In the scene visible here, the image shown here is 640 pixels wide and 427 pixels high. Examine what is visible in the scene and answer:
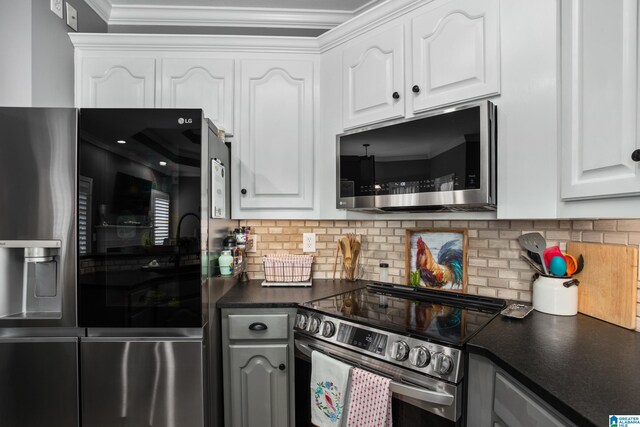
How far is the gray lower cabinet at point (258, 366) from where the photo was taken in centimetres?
155

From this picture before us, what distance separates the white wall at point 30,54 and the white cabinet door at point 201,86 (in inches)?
21.9

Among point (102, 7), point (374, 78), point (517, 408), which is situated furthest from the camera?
point (102, 7)

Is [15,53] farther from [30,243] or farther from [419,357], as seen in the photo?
[419,357]

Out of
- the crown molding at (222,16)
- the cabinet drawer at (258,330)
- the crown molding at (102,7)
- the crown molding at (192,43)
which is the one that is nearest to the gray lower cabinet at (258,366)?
the cabinet drawer at (258,330)

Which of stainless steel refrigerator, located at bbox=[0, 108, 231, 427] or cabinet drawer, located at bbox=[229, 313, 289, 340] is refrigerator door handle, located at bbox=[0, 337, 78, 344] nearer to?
stainless steel refrigerator, located at bbox=[0, 108, 231, 427]

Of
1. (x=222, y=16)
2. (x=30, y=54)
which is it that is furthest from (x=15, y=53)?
(x=222, y=16)

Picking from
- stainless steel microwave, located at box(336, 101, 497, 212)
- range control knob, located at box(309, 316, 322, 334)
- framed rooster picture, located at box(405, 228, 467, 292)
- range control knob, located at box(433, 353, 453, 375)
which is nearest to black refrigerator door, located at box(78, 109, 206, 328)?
range control knob, located at box(309, 316, 322, 334)

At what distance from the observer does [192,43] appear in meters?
1.83

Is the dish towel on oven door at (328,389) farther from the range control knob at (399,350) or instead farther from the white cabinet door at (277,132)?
the white cabinet door at (277,132)

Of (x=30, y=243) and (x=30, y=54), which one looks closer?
(x=30, y=243)

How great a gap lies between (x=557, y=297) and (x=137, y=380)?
1.89 meters

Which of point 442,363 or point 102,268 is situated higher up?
point 102,268

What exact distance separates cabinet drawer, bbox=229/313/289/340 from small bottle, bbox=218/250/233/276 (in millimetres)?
250

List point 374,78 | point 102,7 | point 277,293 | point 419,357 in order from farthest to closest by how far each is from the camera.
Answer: point 102,7
point 277,293
point 374,78
point 419,357
